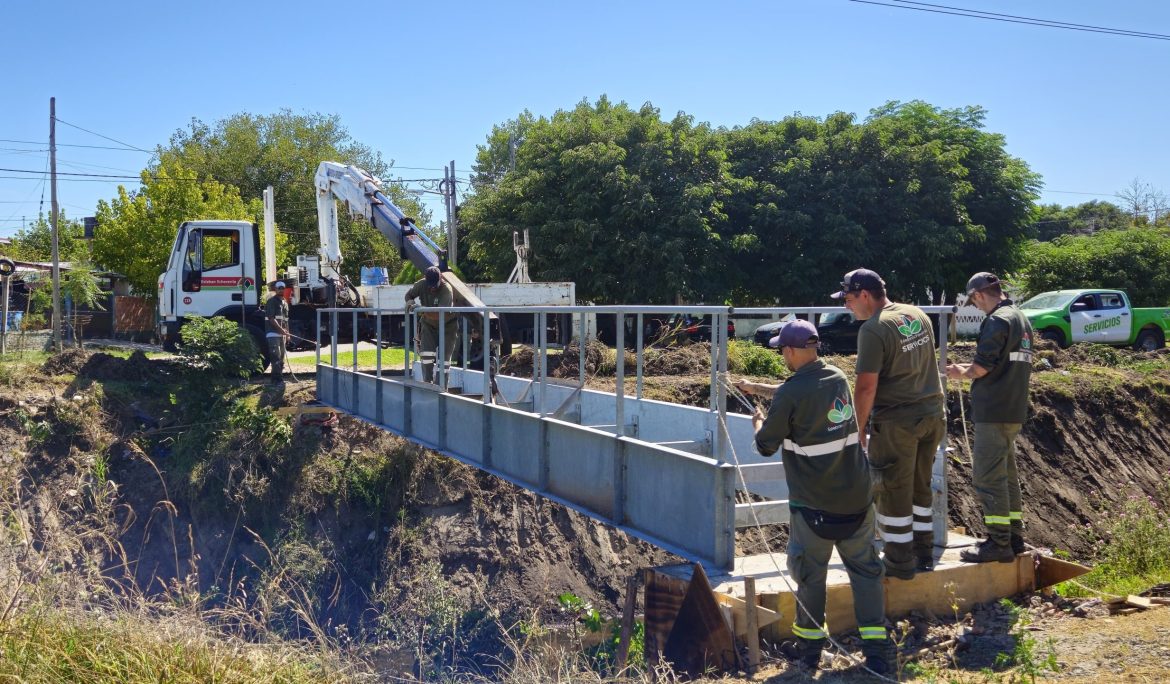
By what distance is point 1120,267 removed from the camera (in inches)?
1340

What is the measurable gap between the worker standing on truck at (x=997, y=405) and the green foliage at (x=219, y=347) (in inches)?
453

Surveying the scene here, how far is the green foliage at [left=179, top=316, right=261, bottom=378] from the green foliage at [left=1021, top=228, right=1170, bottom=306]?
28078mm

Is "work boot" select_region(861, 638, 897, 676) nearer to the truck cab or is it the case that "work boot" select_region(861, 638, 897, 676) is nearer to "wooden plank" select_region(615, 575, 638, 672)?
"wooden plank" select_region(615, 575, 638, 672)

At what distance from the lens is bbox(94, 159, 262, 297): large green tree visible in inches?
1193

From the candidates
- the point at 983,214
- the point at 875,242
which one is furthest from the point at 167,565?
the point at 983,214

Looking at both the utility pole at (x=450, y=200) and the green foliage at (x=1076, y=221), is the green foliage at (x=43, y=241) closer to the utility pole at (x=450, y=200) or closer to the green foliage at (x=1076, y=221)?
the utility pole at (x=450, y=200)

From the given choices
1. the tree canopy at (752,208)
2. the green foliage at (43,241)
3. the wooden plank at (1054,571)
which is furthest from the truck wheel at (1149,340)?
the green foliage at (43,241)

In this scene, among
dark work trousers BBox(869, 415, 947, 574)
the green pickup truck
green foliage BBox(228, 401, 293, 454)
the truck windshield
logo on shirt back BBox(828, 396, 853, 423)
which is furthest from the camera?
the truck windshield

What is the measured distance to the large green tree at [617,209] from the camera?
27734 millimetres

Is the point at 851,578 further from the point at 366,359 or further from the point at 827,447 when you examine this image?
the point at 366,359

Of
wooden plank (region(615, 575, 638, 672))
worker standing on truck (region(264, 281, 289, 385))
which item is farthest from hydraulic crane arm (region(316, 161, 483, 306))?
wooden plank (region(615, 575, 638, 672))

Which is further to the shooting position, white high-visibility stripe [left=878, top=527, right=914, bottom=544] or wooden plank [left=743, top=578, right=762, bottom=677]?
white high-visibility stripe [left=878, top=527, right=914, bottom=544]

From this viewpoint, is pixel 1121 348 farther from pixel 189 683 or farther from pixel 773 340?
pixel 189 683

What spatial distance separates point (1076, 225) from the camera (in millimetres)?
64375
